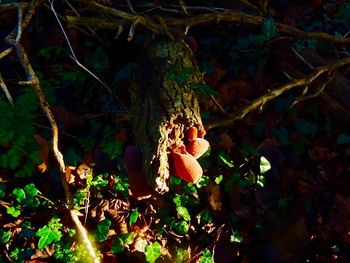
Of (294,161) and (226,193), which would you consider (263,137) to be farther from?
(226,193)

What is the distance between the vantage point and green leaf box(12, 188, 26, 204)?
2801mm

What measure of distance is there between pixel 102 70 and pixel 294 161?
193cm

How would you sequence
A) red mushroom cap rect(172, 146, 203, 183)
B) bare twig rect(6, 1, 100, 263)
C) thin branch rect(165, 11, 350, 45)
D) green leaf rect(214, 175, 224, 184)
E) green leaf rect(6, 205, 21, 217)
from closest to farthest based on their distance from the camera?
red mushroom cap rect(172, 146, 203, 183), bare twig rect(6, 1, 100, 263), green leaf rect(6, 205, 21, 217), green leaf rect(214, 175, 224, 184), thin branch rect(165, 11, 350, 45)

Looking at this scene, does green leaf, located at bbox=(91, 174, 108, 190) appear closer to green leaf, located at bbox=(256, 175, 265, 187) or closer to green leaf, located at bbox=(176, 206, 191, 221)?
green leaf, located at bbox=(176, 206, 191, 221)

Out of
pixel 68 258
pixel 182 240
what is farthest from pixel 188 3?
pixel 68 258

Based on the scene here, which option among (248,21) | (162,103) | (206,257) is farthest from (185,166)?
(248,21)

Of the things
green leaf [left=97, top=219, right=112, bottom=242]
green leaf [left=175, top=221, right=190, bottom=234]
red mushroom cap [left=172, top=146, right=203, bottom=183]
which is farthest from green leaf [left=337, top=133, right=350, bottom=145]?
green leaf [left=97, top=219, right=112, bottom=242]

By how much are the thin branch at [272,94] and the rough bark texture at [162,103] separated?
0.45m

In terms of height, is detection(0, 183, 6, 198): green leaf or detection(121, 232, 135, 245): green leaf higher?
detection(0, 183, 6, 198): green leaf

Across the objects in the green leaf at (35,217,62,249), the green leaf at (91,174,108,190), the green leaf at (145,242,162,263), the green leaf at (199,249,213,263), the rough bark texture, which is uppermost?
the rough bark texture

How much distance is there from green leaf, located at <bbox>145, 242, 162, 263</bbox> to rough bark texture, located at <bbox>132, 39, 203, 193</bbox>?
0.83 metres

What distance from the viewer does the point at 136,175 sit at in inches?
92.8

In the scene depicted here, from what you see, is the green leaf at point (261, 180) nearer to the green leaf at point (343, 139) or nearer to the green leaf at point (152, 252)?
the green leaf at point (343, 139)

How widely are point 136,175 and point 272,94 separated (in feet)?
4.68
